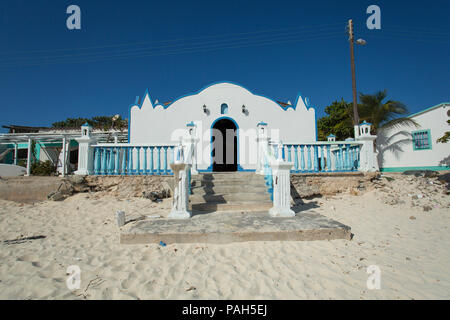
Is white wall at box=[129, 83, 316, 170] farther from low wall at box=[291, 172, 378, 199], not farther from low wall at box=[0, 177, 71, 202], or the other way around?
low wall at box=[0, 177, 71, 202]

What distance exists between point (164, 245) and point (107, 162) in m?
4.16

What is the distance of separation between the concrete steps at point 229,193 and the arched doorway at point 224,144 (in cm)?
291

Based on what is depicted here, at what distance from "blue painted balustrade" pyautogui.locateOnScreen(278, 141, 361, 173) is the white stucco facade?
32.3 feet

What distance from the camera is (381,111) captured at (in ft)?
45.9

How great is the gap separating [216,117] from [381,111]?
12151 millimetres

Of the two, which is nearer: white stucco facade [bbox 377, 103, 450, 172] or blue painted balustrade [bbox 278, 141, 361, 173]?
blue painted balustrade [bbox 278, 141, 361, 173]

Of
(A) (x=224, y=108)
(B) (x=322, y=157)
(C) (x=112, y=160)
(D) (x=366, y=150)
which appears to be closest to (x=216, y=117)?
(A) (x=224, y=108)

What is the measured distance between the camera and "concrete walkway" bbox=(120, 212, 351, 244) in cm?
315

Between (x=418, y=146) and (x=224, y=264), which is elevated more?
(x=418, y=146)

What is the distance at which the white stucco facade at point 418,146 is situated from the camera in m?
12.0

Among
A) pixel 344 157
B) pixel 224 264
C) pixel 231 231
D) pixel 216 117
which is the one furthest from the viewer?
pixel 216 117

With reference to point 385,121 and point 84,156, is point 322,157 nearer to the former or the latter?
point 84,156

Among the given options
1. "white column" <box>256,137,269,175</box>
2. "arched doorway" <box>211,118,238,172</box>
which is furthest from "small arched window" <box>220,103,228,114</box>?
"white column" <box>256,137,269,175</box>
